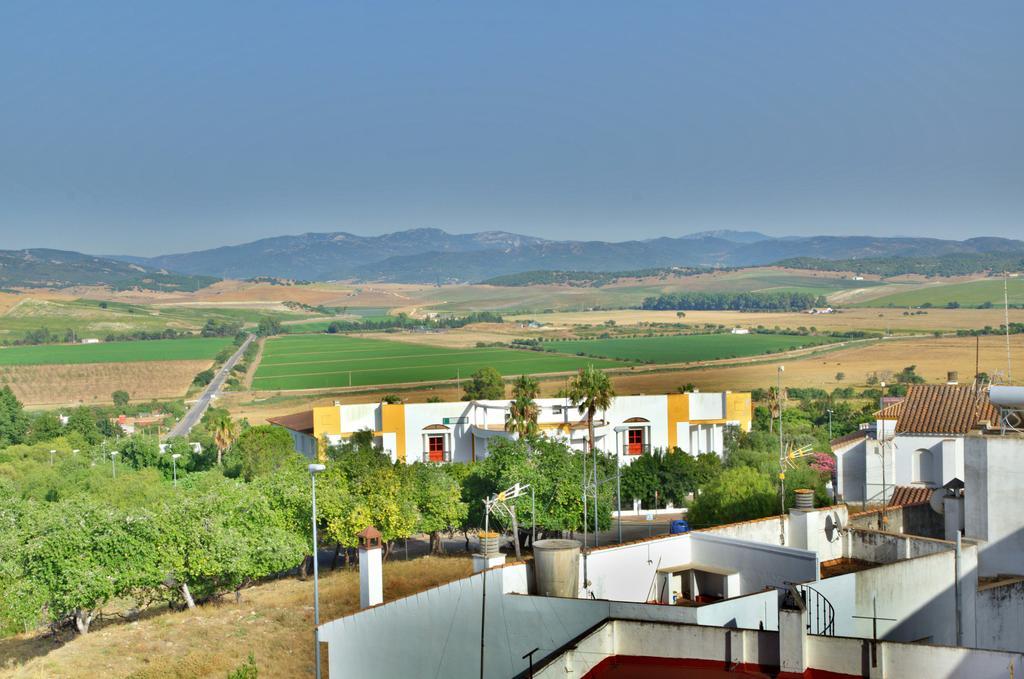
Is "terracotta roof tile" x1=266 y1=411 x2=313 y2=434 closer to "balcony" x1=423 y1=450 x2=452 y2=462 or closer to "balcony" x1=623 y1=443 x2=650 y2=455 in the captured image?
"balcony" x1=423 y1=450 x2=452 y2=462

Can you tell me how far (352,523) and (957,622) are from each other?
105 feet

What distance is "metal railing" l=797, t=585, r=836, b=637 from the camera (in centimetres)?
2147

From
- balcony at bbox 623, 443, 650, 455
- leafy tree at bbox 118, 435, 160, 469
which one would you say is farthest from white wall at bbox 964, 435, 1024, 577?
leafy tree at bbox 118, 435, 160, 469

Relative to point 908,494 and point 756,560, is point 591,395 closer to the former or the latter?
point 908,494

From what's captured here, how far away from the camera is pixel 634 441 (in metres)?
79.1

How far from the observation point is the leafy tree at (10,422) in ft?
391

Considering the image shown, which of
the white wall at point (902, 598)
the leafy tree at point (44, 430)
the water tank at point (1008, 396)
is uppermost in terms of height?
the water tank at point (1008, 396)

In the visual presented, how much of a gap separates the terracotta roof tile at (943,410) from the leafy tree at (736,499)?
257 inches

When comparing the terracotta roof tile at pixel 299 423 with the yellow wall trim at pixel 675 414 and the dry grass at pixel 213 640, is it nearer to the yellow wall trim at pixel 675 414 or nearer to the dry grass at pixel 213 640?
the yellow wall trim at pixel 675 414

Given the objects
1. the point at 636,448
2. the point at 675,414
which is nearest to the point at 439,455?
the point at 636,448

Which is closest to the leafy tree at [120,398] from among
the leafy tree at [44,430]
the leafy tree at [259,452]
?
the leafy tree at [44,430]

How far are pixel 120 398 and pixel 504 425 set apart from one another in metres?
122

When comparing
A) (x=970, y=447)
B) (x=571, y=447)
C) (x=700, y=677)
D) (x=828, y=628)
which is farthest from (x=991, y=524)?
(x=571, y=447)

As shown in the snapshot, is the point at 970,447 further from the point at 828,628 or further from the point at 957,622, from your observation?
the point at 828,628
